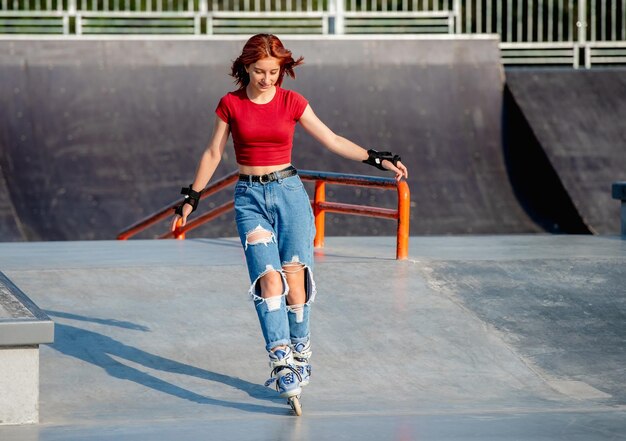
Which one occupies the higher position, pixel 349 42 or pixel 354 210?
pixel 349 42

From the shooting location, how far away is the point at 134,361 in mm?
7672

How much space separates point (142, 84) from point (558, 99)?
610cm

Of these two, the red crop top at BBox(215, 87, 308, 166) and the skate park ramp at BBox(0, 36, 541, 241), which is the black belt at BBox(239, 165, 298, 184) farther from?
the skate park ramp at BBox(0, 36, 541, 241)

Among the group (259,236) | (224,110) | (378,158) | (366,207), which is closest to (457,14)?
(366,207)

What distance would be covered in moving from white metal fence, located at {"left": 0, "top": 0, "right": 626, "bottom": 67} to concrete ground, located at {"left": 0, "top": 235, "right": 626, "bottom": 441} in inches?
381

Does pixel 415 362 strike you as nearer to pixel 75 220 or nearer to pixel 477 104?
pixel 75 220

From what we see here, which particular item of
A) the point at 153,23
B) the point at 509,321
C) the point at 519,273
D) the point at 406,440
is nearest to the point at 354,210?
the point at 519,273

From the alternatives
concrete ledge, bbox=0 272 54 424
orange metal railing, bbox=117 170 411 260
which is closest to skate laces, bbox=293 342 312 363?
concrete ledge, bbox=0 272 54 424

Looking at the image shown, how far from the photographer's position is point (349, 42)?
19500 mm

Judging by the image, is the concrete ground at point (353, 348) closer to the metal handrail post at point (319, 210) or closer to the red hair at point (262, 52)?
the metal handrail post at point (319, 210)

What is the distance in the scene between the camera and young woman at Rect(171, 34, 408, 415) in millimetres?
6637

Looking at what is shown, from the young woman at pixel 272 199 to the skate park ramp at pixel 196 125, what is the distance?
11.0 meters

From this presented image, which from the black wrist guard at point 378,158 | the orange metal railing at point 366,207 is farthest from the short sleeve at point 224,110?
the orange metal railing at point 366,207

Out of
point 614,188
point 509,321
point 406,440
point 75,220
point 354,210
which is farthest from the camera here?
point 75,220
